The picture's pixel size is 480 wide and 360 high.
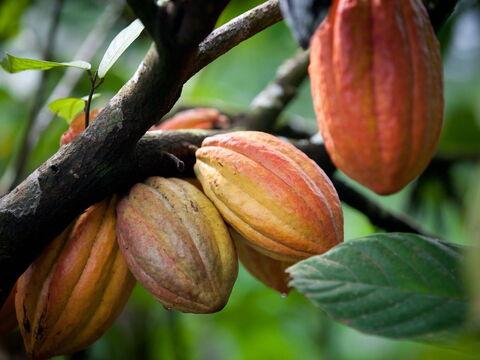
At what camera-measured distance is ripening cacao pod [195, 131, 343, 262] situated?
2.61 ft

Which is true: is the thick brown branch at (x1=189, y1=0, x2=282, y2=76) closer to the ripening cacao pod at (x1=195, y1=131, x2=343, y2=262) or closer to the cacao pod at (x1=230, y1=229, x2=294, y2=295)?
the ripening cacao pod at (x1=195, y1=131, x2=343, y2=262)

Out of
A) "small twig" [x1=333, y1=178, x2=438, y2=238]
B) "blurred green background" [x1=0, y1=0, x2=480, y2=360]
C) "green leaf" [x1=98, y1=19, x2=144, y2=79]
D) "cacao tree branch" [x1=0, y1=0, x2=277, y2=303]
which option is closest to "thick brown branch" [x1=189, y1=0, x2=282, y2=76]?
"cacao tree branch" [x1=0, y1=0, x2=277, y2=303]

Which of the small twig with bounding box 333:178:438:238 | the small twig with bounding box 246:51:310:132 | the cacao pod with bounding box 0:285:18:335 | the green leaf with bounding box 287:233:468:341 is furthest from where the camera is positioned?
the small twig with bounding box 246:51:310:132

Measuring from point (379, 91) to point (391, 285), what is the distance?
19cm

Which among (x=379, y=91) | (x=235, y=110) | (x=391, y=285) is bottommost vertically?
(x=235, y=110)

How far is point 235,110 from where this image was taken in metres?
1.63

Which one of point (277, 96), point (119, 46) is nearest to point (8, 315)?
point (119, 46)

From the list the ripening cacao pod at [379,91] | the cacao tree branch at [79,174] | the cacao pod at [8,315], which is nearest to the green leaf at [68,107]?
the cacao tree branch at [79,174]

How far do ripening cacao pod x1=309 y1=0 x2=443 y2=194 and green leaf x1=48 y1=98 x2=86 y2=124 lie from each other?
42 centimetres

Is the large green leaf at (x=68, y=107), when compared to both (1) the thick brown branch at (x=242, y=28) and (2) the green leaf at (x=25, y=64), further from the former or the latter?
(1) the thick brown branch at (x=242, y=28)

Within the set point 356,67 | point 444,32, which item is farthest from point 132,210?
point 444,32

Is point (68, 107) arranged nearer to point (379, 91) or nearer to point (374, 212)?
point (379, 91)

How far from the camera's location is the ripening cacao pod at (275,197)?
797mm

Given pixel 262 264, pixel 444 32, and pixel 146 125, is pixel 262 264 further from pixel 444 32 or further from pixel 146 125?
pixel 444 32
